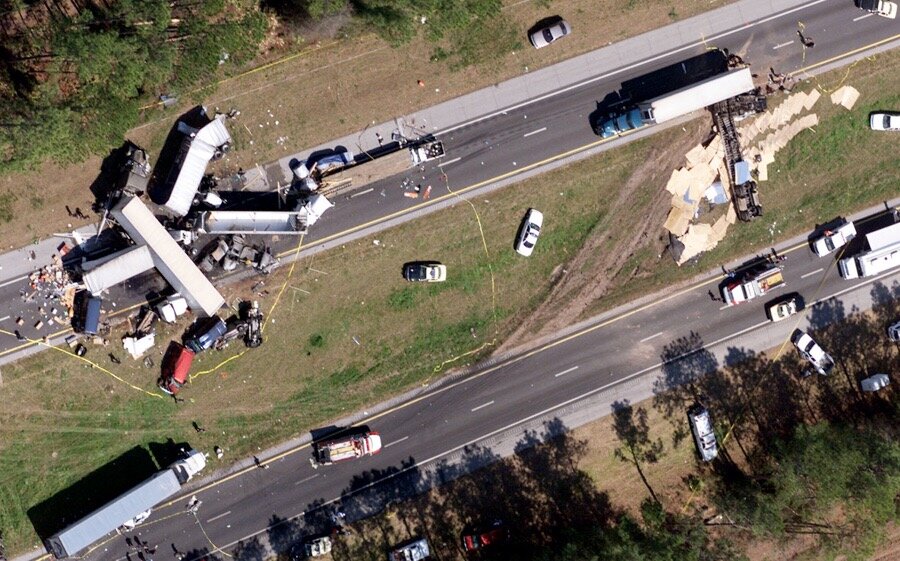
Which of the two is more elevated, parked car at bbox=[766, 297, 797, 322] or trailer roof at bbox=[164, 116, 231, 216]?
trailer roof at bbox=[164, 116, 231, 216]

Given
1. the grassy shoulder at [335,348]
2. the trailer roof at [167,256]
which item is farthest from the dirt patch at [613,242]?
the trailer roof at [167,256]

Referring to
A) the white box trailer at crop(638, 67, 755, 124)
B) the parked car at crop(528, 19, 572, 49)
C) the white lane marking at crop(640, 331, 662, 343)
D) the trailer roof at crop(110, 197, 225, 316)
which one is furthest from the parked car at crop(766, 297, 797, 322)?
the trailer roof at crop(110, 197, 225, 316)

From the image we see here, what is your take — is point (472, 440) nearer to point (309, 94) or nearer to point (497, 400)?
point (497, 400)

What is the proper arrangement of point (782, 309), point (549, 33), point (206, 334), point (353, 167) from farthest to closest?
point (782, 309), point (549, 33), point (353, 167), point (206, 334)

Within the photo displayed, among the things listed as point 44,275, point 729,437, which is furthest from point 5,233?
point 729,437

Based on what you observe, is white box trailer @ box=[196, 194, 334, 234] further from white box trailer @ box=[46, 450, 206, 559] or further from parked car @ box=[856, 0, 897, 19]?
parked car @ box=[856, 0, 897, 19]

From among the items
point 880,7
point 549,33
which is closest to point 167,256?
point 549,33

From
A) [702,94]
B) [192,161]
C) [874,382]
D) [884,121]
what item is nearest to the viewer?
[192,161]
